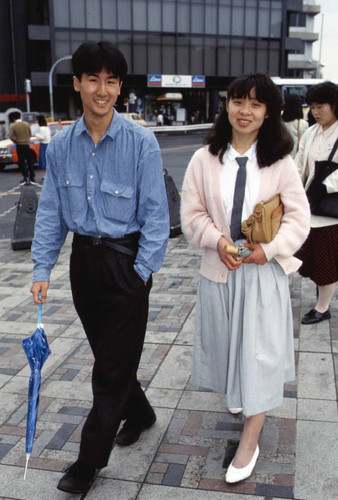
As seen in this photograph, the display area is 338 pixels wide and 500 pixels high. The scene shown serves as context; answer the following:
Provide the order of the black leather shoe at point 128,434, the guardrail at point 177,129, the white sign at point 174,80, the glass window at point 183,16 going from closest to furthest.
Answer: the black leather shoe at point 128,434, the guardrail at point 177,129, the glass window at point 183,16, the white sign at point 174,80

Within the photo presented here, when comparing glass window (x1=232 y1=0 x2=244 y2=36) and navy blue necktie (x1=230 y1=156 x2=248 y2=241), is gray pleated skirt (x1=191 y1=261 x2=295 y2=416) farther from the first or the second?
glass window (x1=232 y1=0 x2=244 y2=36)

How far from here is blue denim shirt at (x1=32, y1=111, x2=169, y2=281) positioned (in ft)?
8.14

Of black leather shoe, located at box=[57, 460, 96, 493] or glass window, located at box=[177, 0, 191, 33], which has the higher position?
glass window, located at box=[177, 0, 191, 33]

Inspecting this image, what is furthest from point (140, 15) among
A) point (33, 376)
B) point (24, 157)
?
point (33, 376)

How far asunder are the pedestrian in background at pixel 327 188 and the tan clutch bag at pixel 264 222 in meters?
1.70

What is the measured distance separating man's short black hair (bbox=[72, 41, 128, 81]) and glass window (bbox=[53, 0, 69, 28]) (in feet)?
150

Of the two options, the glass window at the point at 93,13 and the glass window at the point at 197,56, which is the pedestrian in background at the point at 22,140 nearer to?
the glass window at the point at 93,13

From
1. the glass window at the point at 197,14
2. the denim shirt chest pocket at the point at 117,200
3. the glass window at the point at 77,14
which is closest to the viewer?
the denim shirt chest pocket at the point at 117,200

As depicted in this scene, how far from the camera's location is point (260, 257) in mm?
2539

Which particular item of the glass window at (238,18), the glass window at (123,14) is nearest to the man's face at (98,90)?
the glass window at (123,14)

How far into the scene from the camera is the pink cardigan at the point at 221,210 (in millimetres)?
2578

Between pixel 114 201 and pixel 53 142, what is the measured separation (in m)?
0.41

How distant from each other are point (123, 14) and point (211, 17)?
23.8 feet

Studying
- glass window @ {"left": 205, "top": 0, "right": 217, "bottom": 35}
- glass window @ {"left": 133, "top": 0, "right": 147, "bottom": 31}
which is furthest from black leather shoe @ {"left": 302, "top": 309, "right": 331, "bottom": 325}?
glass window @ {"left": 205, "top": 0, "right": 217, "bottom": 35}
